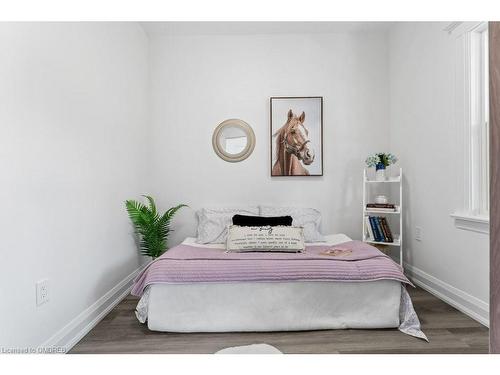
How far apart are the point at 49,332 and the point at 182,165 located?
2.33m

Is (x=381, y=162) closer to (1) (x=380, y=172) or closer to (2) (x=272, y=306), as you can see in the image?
(1) (x=380, y=172)

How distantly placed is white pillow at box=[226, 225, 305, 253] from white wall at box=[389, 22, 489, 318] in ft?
4.06

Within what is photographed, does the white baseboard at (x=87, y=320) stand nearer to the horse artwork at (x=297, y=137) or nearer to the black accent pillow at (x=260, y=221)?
the black accent pillow at (x=260, y=221)

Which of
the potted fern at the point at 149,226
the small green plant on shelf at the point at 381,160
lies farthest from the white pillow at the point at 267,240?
the small green plant on shelf at the point at 381,160

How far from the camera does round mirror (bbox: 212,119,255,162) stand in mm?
3951

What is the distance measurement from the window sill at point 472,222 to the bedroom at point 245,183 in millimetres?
17

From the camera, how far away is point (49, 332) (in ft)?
6.45

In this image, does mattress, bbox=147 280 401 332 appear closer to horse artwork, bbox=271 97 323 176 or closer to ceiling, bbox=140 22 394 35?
horse artwork, bbox=271 97 323 176

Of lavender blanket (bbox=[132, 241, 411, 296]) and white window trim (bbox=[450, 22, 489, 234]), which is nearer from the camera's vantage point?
lavender blanket (bbox=[132, 241, 411, 296])

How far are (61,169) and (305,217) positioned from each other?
241 centimetres

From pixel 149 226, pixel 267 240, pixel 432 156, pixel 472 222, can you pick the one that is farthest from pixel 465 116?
pixel 149 226

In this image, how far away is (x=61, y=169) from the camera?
6.97ft
